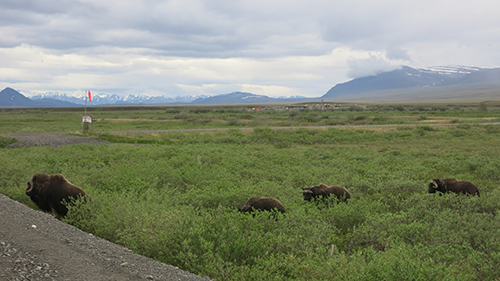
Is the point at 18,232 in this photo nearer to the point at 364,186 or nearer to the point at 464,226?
the point at 464,226

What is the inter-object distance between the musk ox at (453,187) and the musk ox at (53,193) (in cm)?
984

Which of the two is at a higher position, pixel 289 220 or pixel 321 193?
pixel 289 220

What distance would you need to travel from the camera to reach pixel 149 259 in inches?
223

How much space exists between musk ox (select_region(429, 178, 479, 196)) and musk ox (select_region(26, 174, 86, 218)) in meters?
9.84

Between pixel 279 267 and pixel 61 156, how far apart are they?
1480cm

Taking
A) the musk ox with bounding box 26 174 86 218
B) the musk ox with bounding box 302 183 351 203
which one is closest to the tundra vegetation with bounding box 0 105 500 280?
the musk ox with bounding box 302 183 351 203

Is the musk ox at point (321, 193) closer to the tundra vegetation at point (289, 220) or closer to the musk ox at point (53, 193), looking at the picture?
the tundra vegetation at point (289, 220)

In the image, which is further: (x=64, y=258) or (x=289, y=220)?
(x=289, y=220)

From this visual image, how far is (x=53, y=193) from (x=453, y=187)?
1089 cm

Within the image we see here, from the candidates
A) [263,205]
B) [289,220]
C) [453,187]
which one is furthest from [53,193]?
[453,187]

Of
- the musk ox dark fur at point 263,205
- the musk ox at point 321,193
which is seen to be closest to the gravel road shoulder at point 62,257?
the musk ox dark fur at point 263,205

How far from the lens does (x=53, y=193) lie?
8.20 m

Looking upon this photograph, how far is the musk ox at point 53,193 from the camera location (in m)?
8.14

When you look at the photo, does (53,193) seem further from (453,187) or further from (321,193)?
(453,187)
